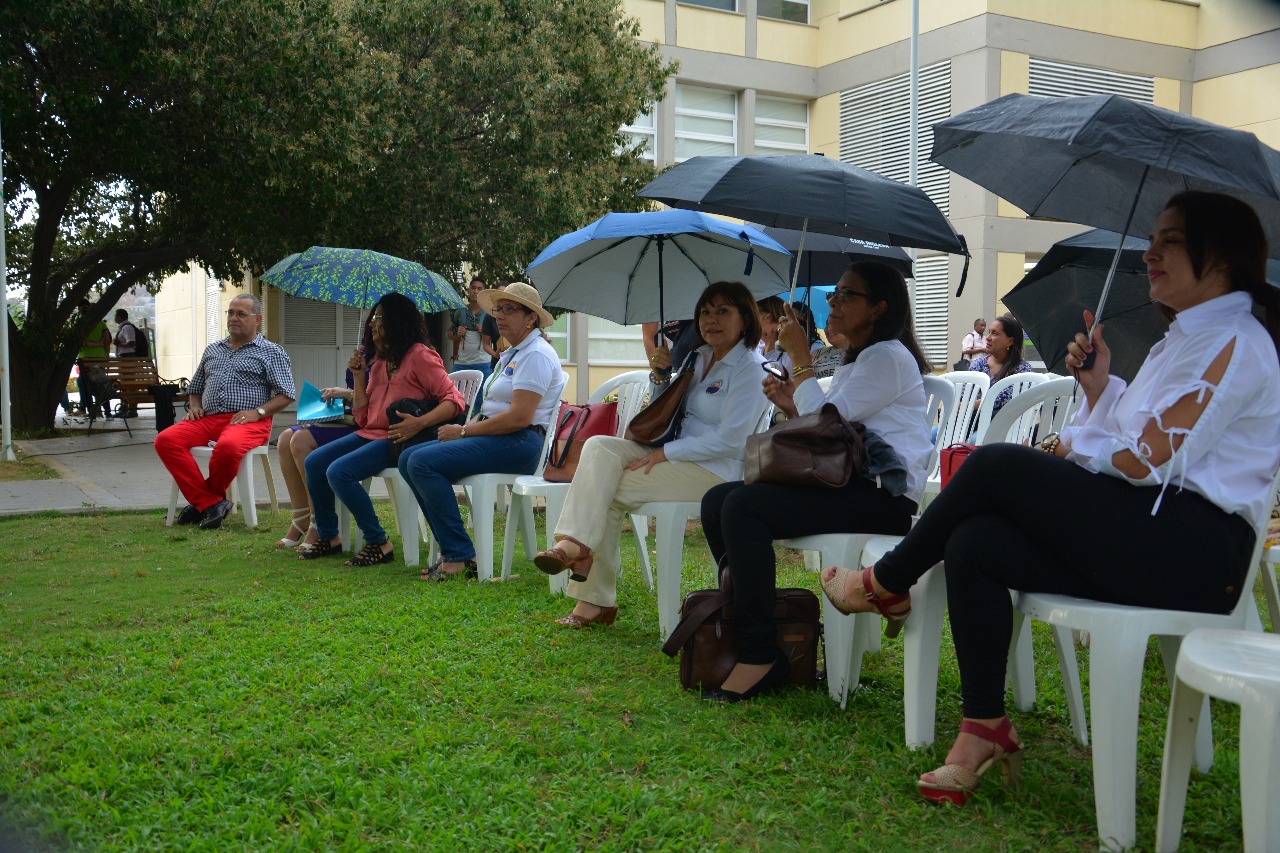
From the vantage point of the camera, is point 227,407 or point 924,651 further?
point 227,407

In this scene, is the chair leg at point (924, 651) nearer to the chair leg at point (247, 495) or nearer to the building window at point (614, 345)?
the chair leg at point (247, 495)

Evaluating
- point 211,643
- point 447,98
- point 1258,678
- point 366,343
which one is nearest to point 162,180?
point 447,98

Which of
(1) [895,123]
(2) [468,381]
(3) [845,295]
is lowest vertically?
(2) [468,381]

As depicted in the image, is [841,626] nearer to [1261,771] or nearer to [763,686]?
[763,686]

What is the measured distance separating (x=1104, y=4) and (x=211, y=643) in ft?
71.1

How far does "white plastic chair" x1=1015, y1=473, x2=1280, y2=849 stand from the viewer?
9.23ft

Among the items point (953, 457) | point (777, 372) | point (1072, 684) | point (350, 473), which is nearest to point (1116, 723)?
point (1072, 684)

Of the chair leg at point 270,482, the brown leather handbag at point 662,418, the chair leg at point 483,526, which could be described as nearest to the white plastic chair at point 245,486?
the chair leg at point 270,482

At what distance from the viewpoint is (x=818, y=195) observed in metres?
4.82

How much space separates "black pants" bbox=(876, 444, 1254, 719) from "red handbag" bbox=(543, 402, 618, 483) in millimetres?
2932

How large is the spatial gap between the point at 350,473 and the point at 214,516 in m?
2.13

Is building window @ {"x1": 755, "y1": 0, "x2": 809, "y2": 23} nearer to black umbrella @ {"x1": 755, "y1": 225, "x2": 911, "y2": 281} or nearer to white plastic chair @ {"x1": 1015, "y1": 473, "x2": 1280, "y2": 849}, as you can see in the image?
black umbrella @ {"x1": 755, "y1": 225, "x2": 911, "y2": 281}

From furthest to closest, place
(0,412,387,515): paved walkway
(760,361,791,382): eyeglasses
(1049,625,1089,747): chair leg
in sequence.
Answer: (0,412,387,515): paved walkway
(760,361,791,382): eyeglasses
(1049,625,1089,747): chair leg

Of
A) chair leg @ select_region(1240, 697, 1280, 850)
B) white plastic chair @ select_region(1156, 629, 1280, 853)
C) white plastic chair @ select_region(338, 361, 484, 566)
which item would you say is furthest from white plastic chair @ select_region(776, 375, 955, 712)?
white plastic chair @ select_region(338, 361, 484, 566)
